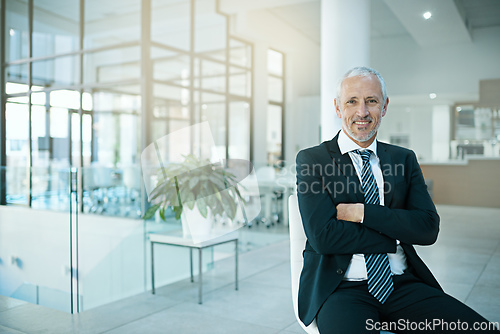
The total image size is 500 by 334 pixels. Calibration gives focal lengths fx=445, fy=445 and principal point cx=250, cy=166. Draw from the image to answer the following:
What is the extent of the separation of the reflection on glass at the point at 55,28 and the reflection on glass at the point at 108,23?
21 centimetres

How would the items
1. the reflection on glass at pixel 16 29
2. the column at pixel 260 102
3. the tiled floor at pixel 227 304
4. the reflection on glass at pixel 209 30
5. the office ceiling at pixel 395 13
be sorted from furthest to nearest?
the column at pixel 260 102 < the reflection on glass at pixel 209 30 < the reflection on glass at pixel 16 29 < the office ceiling at pixel 395 13 < the tiled floor at pixel 227 304

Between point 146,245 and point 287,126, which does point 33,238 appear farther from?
point 287,126

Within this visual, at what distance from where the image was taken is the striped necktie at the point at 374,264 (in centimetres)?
159

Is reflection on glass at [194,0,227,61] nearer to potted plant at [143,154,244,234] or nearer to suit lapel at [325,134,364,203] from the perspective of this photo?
potted plant at [143,154,244,234]

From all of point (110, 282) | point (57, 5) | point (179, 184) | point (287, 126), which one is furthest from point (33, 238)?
point (287, 126)

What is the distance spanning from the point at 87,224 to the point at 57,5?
6.36 meters

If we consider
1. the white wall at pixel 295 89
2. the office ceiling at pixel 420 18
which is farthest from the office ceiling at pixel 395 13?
the white wall at pixel 295 89

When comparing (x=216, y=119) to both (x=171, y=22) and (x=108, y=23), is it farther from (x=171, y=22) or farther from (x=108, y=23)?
(x=108, y=23)

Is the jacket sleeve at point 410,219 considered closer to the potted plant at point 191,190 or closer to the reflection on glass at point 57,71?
the potted plant at point 191,190

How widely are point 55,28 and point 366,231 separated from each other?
8.21 m

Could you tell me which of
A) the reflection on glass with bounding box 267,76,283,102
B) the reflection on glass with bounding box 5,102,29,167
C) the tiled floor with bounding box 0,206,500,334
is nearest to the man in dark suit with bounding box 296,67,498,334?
the tiled floor with bounding box 0,206,500,334

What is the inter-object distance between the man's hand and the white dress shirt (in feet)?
0.40

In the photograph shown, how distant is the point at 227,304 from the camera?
3254mm

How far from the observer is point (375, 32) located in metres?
10.6
